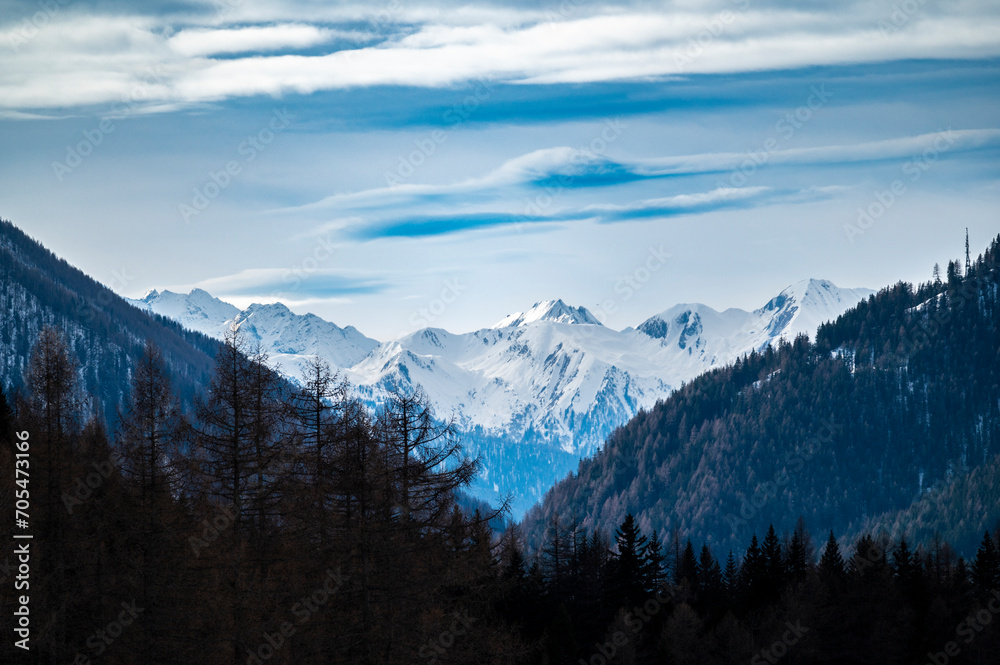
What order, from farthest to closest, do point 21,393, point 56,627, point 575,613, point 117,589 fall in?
point 575,613
point 21,393
point 117,589
point 56,627

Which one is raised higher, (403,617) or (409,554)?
(409,554)

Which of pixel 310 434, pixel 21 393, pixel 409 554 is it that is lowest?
pixel 409 554

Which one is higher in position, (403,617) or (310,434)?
(310,434)

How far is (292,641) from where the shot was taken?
3344 cm

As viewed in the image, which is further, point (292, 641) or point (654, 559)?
point (654, 559)

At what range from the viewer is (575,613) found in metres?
74.4

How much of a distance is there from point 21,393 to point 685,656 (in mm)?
54013

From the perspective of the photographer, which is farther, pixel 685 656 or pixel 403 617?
pixel 685 656

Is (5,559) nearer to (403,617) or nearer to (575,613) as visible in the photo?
(403,617)

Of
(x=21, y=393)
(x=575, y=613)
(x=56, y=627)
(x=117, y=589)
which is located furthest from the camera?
(x=575, y=613)

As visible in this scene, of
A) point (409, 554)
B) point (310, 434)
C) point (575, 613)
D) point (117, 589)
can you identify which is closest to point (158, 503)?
point (117, 589)

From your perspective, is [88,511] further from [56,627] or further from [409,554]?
[409,554]

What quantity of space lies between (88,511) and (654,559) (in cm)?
5133

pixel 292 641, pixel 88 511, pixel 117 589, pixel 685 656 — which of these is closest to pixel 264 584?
pixel 292 641
